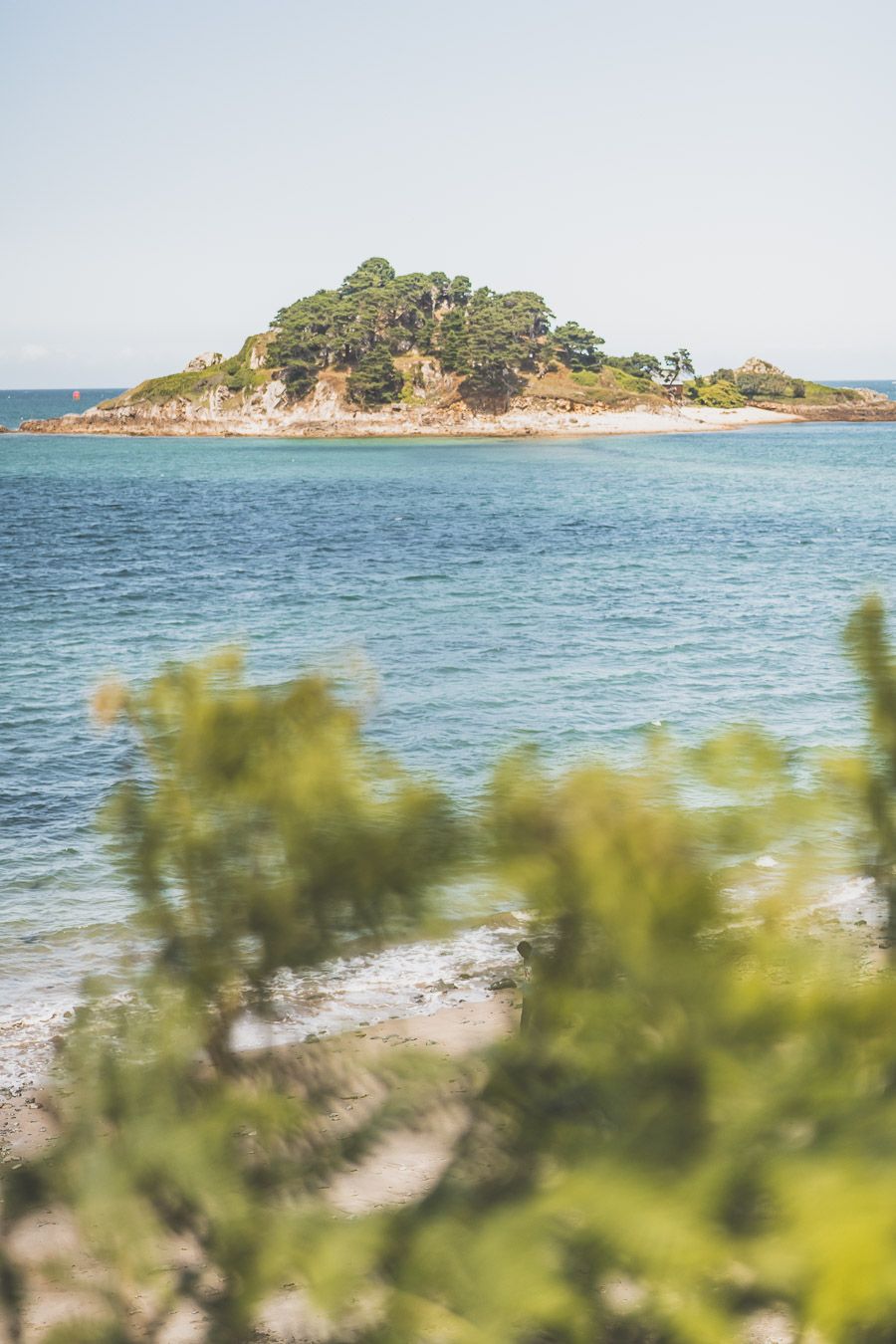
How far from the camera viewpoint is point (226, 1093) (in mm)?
2371

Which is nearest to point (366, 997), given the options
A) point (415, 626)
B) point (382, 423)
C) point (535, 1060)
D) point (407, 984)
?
point (407, 984)

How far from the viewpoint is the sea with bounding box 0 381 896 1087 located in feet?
33.1

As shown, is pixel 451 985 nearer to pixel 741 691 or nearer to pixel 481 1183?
pixel 481 1183

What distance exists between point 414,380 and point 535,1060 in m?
111

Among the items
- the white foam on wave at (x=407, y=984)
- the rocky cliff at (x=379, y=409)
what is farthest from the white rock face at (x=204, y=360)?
the white foam on wave at (x=407, y=984)

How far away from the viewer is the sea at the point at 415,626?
10094mm

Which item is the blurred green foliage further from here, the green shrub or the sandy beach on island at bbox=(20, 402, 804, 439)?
the green shrub

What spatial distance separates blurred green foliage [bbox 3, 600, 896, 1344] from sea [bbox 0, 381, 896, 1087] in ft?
0.53

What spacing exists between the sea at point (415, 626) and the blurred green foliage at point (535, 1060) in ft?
0.53

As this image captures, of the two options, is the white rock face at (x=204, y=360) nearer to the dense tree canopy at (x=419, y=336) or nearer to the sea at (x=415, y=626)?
the dense tree canopy at (x=419, y=336)

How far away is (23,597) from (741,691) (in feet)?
59.9

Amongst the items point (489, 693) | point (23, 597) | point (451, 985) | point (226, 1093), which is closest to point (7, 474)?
point (23, 597)

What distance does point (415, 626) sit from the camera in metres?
25.8

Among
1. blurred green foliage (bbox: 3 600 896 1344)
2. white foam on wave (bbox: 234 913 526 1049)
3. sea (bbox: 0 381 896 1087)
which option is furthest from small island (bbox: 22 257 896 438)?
blurred green foliage (bbox: 3 600 896 1344)
